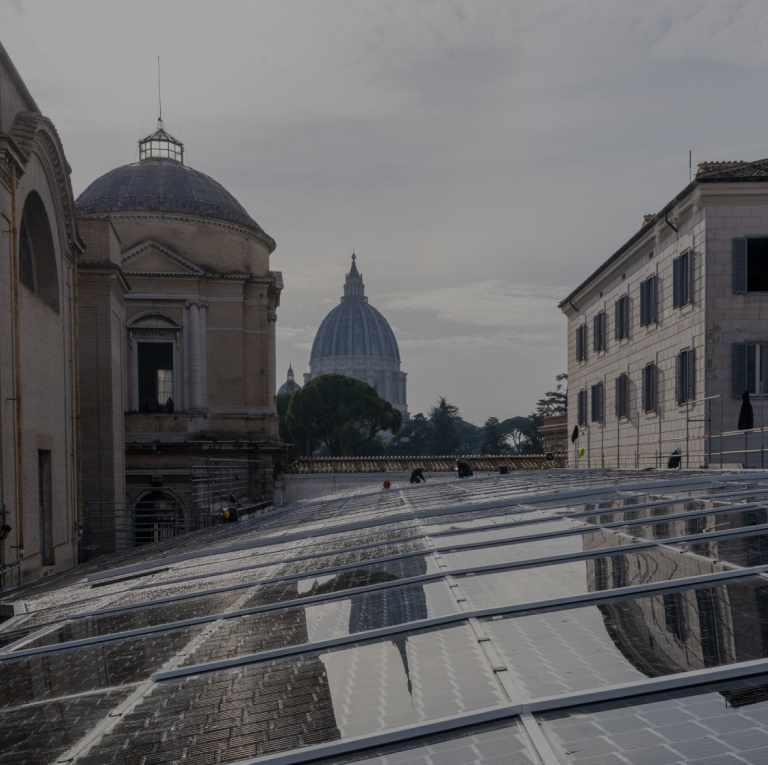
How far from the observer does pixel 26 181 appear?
16.4 meters

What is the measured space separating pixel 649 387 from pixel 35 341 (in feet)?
62.5

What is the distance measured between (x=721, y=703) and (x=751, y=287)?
73.7 ft

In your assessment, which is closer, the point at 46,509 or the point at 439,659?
the point at 439,659

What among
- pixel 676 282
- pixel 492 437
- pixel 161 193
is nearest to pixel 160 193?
pixel 161 193

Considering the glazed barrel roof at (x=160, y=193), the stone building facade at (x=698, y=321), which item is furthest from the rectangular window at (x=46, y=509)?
the glazed barrel roof at (x=160, y=193)

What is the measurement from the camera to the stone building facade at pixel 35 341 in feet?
48.4

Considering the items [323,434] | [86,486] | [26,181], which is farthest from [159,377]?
[323,434]

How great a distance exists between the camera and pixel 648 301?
2745cm

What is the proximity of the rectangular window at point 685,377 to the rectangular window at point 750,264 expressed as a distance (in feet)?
7.54

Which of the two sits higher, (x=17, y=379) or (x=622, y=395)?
(x=17, y=379)

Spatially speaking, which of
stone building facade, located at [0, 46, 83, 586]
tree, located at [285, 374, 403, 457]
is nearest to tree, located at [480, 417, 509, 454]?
tree, located at [285, 374, 403, 457]

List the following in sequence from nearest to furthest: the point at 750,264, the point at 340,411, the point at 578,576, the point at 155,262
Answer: the point at 578,576 → the point at 750,264 → the point at 155,262 → the point at 340,411

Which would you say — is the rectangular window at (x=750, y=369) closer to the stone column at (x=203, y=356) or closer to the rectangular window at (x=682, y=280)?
the rectangular window at (x=682, y=280)

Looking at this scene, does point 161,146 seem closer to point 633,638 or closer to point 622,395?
point 622,395
